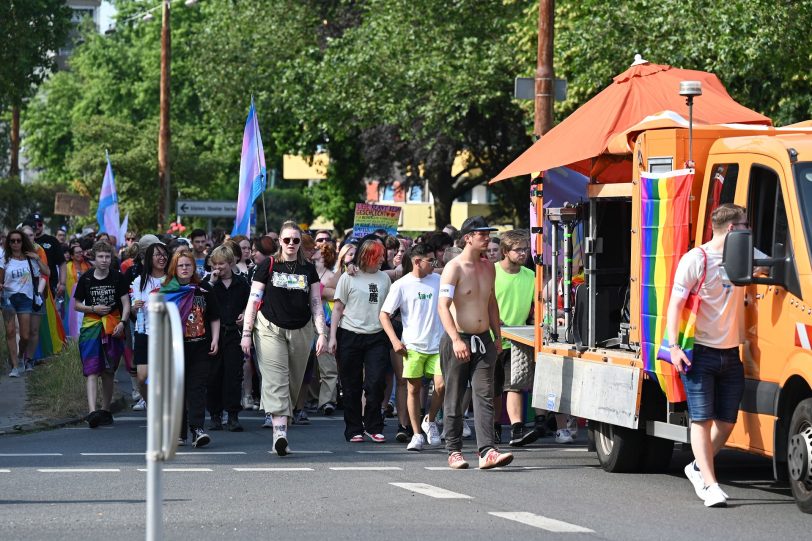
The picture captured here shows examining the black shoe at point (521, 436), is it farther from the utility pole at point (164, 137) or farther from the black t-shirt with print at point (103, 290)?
the utility pole at point (164, 137)

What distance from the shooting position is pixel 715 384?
9984 mm

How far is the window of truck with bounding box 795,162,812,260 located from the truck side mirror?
19.3 inches

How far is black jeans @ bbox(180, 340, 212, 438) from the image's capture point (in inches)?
544

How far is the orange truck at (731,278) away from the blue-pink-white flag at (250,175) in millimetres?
9696

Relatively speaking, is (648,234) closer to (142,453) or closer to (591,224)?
(591,224)

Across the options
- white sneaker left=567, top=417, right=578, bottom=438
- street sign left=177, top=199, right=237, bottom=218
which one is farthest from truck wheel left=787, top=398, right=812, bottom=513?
street sign left=177, top=199, right=237, bottom=218

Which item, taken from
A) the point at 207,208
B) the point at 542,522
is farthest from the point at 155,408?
the point at 207,208

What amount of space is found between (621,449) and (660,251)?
169cm

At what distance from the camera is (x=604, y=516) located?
9.52 m

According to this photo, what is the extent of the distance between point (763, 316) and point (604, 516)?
5.28 ft

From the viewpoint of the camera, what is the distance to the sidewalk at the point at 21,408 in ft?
49.3

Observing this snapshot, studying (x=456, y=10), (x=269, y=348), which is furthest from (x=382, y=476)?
(x=456, y=10)

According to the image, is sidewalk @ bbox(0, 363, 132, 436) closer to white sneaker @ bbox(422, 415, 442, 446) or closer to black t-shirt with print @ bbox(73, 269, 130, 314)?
black t-shirt with print @ bbox(73, 269, 130, 314)

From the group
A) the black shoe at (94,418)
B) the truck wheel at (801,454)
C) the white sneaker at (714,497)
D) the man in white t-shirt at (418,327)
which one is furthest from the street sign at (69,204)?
the truck wheel at (801,454)
